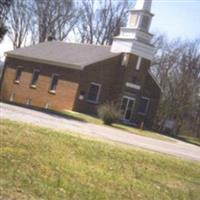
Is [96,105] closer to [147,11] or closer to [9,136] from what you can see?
[147,11]

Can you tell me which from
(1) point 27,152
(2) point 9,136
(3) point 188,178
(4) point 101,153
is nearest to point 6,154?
(1) point 27,152

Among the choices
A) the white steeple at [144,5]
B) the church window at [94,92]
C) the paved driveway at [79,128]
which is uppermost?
the white steeple at [144,5]

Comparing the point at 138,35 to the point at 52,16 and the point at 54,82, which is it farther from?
the point at 52,16

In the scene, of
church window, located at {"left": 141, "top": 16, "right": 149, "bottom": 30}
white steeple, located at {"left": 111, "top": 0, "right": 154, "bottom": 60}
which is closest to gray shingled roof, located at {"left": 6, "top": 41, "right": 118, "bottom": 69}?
white steeple, located at {"left": 111, "top": 0, "right": 154, "bottom": 60}

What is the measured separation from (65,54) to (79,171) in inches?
1449

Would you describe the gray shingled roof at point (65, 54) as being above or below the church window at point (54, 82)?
above

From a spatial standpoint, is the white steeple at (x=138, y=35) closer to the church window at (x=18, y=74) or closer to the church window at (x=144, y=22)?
the church window at (x=144, y=22)

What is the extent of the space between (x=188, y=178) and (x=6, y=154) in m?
6.31

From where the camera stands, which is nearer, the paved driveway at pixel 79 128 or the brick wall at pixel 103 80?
the paved driveway at pixel 79 128

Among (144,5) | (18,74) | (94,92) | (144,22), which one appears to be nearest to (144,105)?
(94,92)

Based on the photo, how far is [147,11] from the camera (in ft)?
157

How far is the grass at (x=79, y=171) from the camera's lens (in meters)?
11.1

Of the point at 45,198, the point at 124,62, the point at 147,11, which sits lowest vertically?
the point at 45,198

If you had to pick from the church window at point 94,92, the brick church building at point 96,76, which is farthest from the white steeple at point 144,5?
the church window at point 94,92
